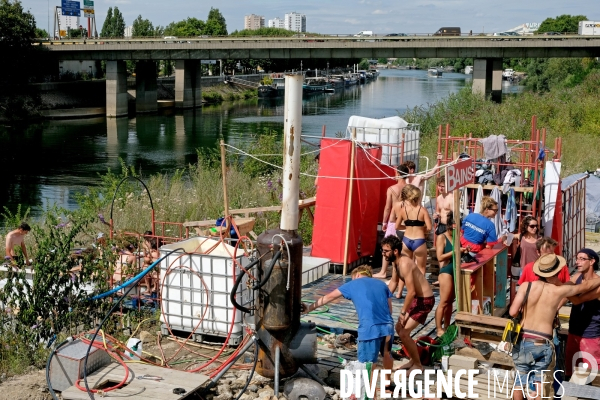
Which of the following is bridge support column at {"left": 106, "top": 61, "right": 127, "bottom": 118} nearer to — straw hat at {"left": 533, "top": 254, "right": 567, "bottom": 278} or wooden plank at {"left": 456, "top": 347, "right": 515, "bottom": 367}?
wooden plank at {"left": 456, "top": 347, "right": 515, "bottom": 367}

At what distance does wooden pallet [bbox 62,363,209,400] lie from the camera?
22.8 ft

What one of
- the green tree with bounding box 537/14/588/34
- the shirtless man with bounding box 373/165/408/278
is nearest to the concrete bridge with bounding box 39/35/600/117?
the shirtless man with bounding box 373/165/408/278

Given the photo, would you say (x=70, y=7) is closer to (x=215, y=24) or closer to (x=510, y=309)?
(x=215, y=24)

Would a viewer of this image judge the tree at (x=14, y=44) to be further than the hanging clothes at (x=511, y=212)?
Yes

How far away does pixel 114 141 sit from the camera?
156 ft

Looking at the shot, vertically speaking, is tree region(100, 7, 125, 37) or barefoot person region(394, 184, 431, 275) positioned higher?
tree region(100, 7, 125, 37)

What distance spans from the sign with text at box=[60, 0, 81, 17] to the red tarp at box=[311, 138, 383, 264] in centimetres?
10045

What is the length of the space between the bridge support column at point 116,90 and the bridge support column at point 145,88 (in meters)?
2.90

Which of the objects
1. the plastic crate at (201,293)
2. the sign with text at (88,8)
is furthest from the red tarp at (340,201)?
the sign with text at (88,8)

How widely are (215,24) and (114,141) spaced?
289 feet

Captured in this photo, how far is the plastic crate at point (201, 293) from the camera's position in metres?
8.48

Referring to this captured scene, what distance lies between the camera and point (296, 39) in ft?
185

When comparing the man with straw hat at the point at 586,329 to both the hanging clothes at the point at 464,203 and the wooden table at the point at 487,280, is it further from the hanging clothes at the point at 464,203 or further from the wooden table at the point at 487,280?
the hanging clothes at the point at 464,203

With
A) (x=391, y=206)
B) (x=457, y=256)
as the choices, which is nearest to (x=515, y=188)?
(x=391, y=206)
